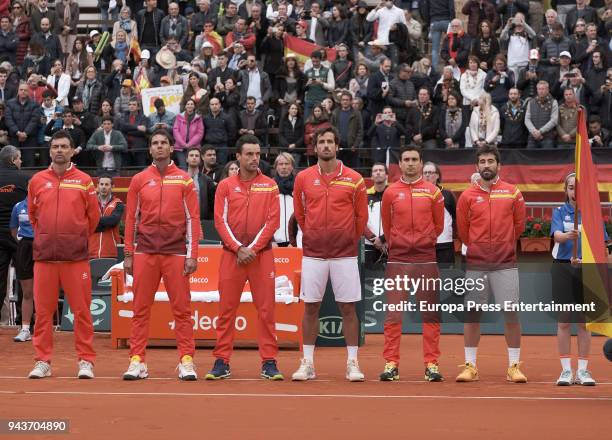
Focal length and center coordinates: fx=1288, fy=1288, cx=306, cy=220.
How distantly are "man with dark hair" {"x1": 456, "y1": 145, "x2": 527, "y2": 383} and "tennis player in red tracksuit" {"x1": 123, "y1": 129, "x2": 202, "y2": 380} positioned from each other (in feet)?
8.60

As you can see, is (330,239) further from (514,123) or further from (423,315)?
(514,123)

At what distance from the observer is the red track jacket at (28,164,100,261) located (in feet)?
39.9

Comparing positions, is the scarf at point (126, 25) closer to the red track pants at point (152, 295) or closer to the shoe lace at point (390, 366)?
the red track pants at point (152, 295)

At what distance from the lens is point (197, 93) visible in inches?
932

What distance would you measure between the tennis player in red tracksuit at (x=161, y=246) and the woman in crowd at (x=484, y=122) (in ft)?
34.8

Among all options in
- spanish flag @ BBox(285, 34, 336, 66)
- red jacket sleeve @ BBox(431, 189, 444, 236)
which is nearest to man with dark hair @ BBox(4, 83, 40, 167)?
spanish flag @ BBox(285, 34, 336, 66)

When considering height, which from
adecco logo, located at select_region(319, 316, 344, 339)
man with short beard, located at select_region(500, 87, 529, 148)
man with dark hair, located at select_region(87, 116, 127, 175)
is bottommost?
adecco logo, located at select_region(319, 316, 344, 339)

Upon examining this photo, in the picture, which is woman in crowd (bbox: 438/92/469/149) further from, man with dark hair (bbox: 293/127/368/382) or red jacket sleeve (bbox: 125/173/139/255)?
red jacket sleeve (bbox: 125/173/139/255)

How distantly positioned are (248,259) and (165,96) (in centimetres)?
1262

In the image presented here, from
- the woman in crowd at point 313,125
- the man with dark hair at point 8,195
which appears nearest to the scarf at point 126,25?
the woman in crowd at point 313,125

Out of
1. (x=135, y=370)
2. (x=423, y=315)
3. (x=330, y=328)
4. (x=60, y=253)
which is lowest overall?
(x=330, y=328)

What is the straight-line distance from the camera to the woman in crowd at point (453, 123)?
22281mm

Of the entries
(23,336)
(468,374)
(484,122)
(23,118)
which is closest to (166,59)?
(23,118)

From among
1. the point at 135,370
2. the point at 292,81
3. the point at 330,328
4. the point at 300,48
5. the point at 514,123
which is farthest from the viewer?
the point at 300,48
